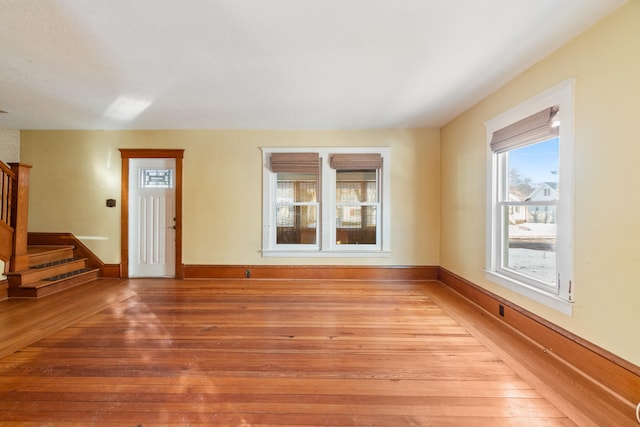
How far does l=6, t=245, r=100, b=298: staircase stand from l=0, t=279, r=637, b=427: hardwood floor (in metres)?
0.38

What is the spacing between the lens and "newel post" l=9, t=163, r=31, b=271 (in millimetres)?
3713

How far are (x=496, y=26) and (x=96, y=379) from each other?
3.75m

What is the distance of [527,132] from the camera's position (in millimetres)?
2551

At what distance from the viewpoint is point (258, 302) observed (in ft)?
11.6

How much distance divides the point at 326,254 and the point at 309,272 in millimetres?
415

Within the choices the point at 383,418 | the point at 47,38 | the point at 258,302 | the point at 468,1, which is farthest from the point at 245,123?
the point at 383,418

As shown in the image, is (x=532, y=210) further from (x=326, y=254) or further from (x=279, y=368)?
(x=326, y=254)

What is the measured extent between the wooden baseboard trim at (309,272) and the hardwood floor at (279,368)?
1117 millimetres

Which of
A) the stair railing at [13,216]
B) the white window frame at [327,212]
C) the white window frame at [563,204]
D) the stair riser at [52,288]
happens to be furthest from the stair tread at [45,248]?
the white window frame at [563,204]

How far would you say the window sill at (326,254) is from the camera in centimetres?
458

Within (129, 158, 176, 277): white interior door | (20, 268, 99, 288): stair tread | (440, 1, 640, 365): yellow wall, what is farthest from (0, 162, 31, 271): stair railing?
(440, 1, 640, 365): yellow wall

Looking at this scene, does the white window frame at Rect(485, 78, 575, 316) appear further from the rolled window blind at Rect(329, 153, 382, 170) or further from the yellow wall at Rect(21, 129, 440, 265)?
the rolled window blind at Rect(329, 153, 382, 170)

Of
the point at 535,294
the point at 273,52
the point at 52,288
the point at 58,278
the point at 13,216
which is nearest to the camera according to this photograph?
the point at 273,52

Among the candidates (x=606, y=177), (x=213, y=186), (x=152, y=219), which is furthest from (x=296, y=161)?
(x=606, y=177)
